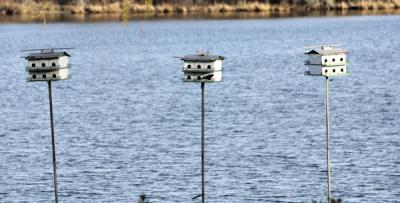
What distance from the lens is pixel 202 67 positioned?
28.4 m

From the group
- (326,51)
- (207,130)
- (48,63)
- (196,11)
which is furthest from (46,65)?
(196,11)

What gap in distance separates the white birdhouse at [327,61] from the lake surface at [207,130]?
3.21 meters

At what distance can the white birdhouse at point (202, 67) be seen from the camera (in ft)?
92.9

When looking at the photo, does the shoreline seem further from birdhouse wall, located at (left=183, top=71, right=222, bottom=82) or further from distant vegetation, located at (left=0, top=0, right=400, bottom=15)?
birdhouse wall, located at (left=183, top=71, right=222, bottom=82)

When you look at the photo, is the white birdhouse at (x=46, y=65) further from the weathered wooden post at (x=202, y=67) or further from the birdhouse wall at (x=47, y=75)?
the weathered wooden post at (x=202, y=67)

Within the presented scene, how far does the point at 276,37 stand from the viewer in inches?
3479

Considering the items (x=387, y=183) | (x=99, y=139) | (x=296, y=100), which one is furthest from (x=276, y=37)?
(x=387, y=183)

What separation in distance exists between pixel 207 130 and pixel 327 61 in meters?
14.6

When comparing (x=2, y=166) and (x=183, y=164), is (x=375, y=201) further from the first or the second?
(x=2, y=166)

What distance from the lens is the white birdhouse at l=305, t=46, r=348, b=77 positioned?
2860 cm

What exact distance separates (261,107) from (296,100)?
2558 mm

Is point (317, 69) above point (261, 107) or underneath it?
above

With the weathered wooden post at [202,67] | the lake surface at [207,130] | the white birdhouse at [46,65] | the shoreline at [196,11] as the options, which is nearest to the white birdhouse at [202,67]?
the weathered wooden post at [202,67]

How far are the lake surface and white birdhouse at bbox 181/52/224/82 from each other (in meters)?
4.32
